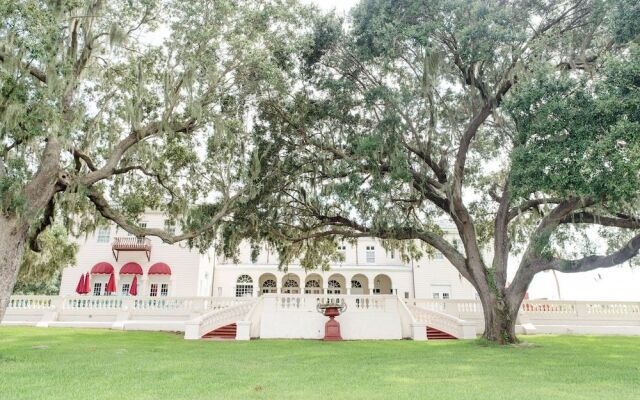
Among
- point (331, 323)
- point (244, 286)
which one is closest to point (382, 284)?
point (244, 286)

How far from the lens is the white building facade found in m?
24.2

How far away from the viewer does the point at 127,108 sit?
408 inches

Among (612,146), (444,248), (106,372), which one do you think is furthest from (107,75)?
(612,146)

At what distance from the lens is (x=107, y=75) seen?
1177 centimetres

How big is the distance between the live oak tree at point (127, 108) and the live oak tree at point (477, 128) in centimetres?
149

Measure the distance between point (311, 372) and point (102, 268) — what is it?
20.4 metres

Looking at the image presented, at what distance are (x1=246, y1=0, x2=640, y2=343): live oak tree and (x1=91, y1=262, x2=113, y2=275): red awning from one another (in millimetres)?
13567

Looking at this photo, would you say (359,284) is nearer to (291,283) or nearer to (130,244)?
(291,283)

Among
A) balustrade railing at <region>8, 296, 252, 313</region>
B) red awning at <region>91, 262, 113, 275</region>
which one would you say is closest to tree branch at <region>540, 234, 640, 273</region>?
balustrade railing at <region>8, 296, 252, 313</region>

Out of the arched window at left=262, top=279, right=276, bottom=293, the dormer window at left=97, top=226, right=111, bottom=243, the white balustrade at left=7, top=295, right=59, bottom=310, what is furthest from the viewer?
the arched window at left=262, top=279, right=276, bottom=293

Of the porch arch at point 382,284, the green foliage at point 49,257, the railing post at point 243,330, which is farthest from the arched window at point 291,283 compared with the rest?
the railing post at point 243,330

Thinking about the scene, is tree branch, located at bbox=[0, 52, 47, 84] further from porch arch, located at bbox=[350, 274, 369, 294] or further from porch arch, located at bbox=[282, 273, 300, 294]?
porch arch, located at bbox=[350, 274, 369, 294]

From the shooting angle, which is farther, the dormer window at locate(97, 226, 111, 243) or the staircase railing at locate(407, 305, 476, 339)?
the dormer window at locate(97, 226, 111, 243)

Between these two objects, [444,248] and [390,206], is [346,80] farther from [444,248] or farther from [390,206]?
[444,248]
